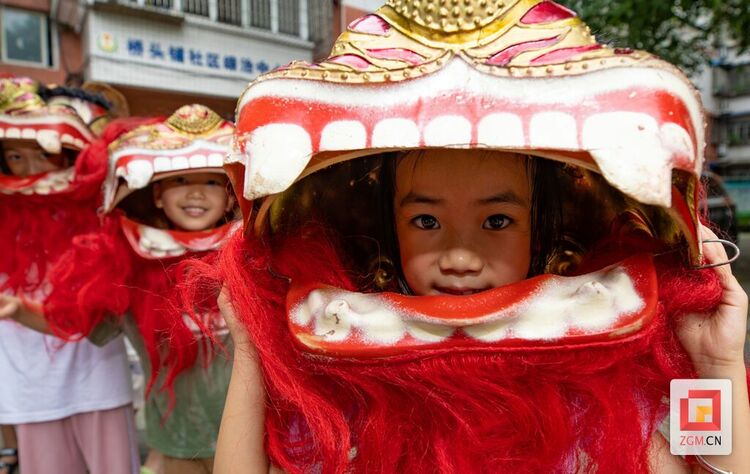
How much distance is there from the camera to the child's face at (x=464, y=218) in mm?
758

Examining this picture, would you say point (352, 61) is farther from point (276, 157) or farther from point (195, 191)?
point (195, 191)

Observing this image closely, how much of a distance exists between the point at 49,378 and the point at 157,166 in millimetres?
812

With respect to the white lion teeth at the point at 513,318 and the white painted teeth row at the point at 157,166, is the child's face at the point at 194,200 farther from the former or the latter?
the white lion teeth at the point at 513,318

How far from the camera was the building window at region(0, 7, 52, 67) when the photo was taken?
A: 656 centimetres

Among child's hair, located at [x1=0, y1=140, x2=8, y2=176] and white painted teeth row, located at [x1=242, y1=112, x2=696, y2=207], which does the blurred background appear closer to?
child's hair, located at [x1=0, y1=140, x2=8, y2=176]

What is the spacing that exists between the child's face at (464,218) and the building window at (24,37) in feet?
24.3

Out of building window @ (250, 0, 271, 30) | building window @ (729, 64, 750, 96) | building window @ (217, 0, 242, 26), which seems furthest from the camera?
building window @ (729, 64, 750, 96)

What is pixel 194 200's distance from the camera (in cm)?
160

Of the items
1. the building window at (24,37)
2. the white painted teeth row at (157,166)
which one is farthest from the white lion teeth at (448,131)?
the building window at (24,37)

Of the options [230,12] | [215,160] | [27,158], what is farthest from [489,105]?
[230,12]

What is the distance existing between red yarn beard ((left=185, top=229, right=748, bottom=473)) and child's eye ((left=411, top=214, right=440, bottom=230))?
0.21 meters

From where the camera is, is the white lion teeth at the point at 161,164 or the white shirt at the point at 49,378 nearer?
the white lion teeth at the point at 161,164

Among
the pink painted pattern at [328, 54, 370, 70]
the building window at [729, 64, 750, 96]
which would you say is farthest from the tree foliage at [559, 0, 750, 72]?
the building window at [729, 64, 750, 96]

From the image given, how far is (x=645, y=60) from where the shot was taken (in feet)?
1.89
